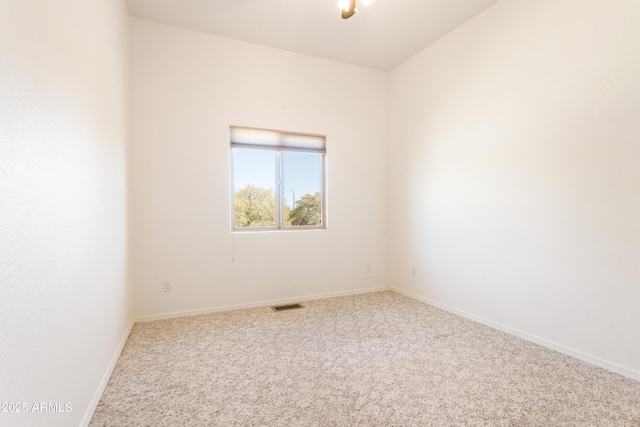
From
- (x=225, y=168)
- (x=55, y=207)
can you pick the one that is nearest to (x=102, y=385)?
(x=55, y=207)

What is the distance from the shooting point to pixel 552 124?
7.72 ft

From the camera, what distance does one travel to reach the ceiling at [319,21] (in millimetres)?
2785

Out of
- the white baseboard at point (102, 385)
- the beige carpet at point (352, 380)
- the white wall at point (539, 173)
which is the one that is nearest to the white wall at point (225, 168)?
the beige carpet at point (352, 380)

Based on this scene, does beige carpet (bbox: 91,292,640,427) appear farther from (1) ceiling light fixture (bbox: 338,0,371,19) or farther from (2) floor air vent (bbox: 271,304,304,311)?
(1) ceiling light fixture (bbox: 338,0,371,19)

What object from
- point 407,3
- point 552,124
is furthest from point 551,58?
point 407,3

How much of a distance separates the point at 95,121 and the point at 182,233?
1.59 m

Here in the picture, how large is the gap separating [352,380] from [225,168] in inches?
96.9

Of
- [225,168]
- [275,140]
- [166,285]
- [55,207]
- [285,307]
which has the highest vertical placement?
[275,140]

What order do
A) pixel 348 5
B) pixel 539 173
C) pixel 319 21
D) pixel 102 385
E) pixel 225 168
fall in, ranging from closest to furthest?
pixel 102 385, pixel 348 5, pixel 539 173, pixel 319 21, pixel 225 168

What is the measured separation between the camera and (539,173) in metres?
2.44

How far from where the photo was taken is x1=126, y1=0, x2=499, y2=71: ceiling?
9.14 ft

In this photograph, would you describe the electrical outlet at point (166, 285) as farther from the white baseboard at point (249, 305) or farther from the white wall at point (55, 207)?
the white wall at point (55, 207)

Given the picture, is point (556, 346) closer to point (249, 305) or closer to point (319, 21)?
point (249, 305)

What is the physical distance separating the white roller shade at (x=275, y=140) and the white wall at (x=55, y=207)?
4.78 feet
